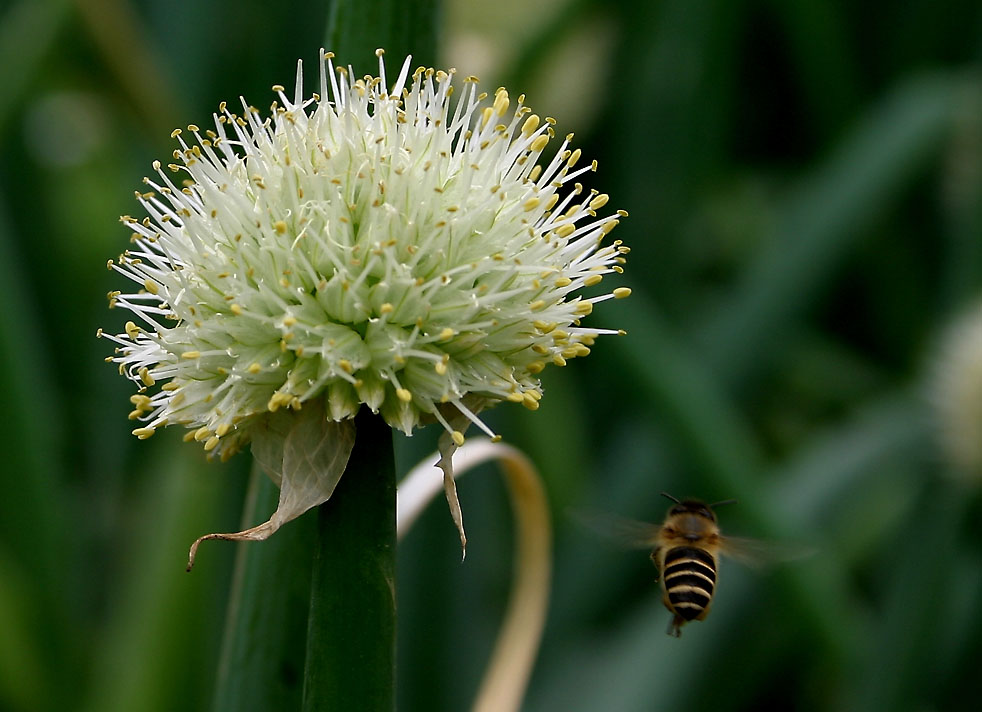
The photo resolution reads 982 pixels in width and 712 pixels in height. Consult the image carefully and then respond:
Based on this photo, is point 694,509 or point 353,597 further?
point 694,509

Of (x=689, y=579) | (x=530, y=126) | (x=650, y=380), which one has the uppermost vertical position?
(x=650, y=380)

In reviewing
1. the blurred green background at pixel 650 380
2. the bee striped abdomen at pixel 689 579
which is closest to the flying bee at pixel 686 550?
the bee striped abdomen at pixel 689 579

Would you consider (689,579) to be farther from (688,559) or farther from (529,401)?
(529,401)

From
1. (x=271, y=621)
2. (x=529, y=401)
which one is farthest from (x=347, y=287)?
(x=271, y=621)

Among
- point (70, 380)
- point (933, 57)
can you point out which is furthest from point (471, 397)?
point (933, 57)

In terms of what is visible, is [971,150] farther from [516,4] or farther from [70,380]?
[70,380]

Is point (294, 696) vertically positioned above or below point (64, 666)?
below

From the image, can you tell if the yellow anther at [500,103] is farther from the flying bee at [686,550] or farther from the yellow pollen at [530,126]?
the flying bee at [686,550]

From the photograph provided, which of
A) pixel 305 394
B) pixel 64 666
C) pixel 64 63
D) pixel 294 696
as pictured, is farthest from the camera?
pixel 64 63
